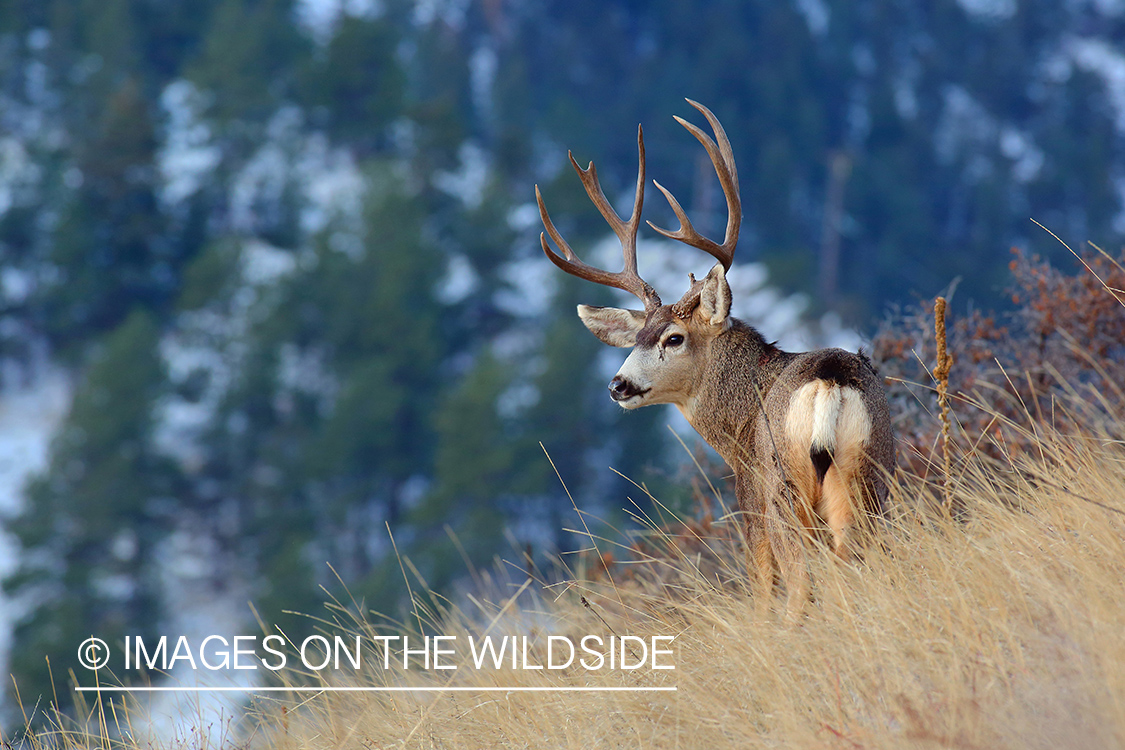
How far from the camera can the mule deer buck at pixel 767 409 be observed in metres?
3.65

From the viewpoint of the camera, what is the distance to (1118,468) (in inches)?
143

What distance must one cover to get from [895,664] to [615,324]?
8.31ft

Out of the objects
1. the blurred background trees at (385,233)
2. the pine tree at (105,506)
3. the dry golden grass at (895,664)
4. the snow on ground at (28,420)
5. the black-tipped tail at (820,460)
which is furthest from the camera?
the snow on ground at (28,420)

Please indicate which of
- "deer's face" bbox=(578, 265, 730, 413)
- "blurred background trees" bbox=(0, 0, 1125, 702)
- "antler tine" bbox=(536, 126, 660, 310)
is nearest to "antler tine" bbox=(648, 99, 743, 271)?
"antler tine" bbox=(536, 126, 660, 310)

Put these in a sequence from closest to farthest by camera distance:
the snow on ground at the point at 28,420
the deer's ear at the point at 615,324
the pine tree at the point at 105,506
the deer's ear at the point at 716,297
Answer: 1. the deer's ear at the point at 716,297
2. the deer's ear at the point at 615,324
3. the pine tree at the point at 105,506
4. the snow on ground at the point at 28,420

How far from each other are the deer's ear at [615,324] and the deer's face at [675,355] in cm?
36

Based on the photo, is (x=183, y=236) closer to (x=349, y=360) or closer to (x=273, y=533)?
(x=349, y=360)

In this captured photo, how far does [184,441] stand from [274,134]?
861 inches

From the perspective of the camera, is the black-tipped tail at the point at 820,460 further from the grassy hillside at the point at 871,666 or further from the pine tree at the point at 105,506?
the pine tree at the point at 105,506

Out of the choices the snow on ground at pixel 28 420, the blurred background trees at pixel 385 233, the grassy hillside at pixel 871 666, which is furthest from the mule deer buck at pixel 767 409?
the snow on ground at pixel 28 420

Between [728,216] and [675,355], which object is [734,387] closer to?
[675,355]

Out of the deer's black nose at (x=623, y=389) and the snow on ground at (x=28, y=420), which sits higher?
the snow on ground at (x=28, y=420)

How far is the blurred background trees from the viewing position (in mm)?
38281

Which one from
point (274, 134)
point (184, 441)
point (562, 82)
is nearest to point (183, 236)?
point (274, 134)
